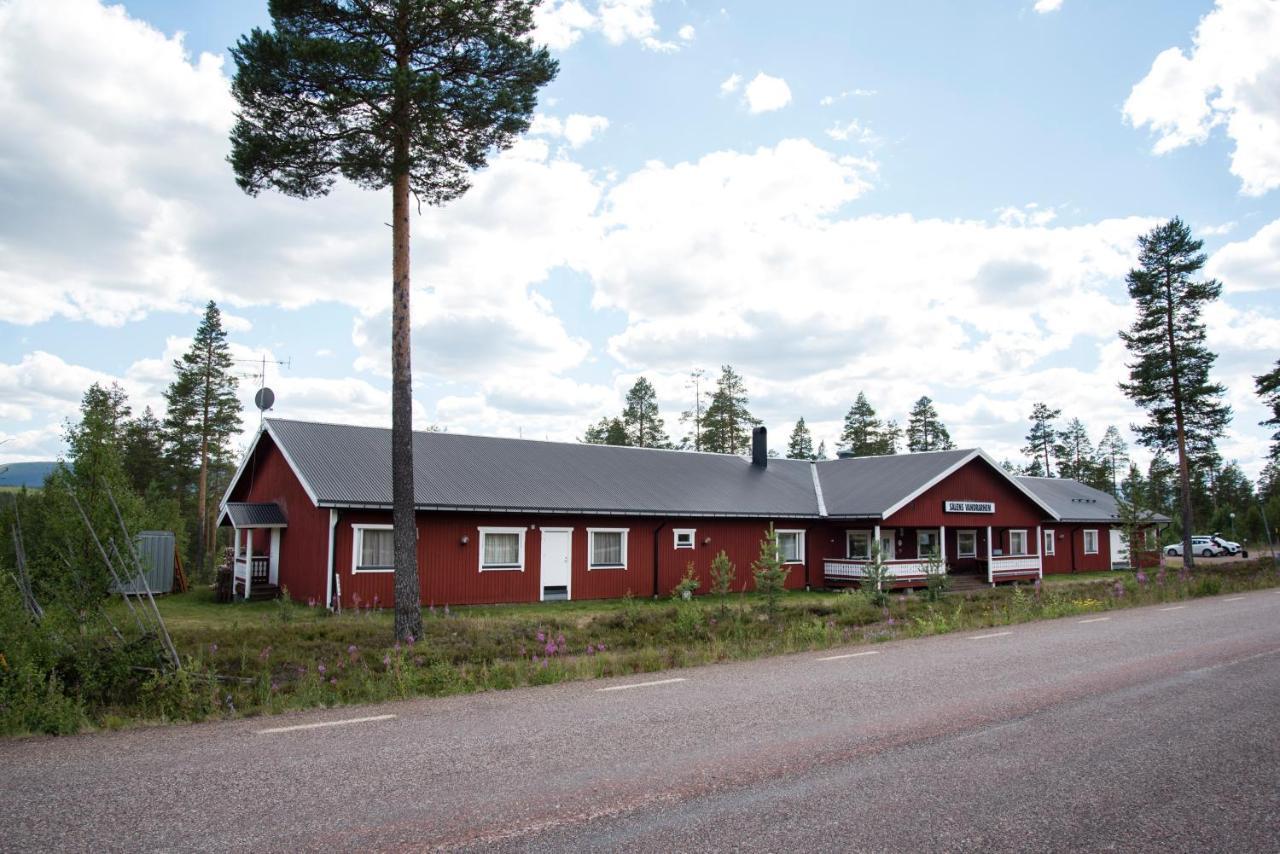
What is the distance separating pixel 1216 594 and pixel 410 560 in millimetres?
21851

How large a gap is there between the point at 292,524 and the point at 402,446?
406 inches

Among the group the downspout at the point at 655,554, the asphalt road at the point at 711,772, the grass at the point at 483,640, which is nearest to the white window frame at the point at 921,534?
the grass at the point at 483,640

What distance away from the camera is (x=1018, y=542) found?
3644cm

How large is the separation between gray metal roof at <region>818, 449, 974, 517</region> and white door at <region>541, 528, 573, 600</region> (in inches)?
404

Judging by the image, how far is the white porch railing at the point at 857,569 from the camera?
96.0 feet

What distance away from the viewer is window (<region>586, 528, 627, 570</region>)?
25.0 m

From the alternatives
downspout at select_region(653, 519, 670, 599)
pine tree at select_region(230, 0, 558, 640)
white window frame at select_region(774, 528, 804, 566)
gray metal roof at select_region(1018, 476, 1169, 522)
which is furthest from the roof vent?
pine tree at select_region(230, 0, 558, 640)

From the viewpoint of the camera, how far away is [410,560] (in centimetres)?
1431

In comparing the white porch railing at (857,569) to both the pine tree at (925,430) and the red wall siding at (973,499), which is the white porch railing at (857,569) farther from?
the pine tree at (925,430)

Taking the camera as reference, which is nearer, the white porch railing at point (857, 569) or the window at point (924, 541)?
the white porch railing at point (857, 569)

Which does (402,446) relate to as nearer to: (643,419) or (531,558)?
(531,558)

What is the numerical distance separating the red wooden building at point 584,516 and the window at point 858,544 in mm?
55

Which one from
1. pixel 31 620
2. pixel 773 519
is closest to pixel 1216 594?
pixel 773 519

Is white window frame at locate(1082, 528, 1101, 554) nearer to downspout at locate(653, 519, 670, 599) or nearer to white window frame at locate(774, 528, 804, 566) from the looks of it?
white window frame at locate(774, 528, 804, 566)
